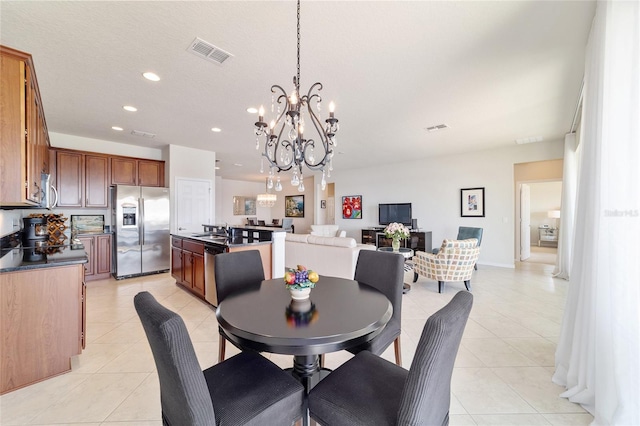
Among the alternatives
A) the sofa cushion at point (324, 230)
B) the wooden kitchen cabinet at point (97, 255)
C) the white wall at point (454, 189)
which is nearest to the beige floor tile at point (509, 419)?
the white wall at point (454, 189)

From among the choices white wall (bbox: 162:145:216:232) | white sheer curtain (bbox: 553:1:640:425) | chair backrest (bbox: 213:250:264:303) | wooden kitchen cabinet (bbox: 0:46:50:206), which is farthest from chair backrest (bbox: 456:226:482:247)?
wooden kitchen cabinet (bbox: 0:46:50:206)

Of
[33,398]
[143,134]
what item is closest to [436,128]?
[143,134]

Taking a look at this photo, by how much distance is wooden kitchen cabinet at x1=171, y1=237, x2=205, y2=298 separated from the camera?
366 cm

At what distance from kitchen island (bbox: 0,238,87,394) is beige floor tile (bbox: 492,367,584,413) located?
356cm

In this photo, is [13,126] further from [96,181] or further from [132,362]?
[96,181]

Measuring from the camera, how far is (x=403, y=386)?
110cm

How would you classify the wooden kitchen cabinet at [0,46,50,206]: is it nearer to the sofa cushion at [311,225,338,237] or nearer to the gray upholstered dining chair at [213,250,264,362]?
the gray upholstered dining chair at [213,250,264,362]

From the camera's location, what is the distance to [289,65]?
254 centimetres

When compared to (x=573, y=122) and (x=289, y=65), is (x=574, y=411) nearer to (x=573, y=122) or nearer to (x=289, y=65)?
(x=289, y=65)

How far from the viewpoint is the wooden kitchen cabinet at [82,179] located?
4.59m

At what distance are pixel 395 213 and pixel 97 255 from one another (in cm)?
703

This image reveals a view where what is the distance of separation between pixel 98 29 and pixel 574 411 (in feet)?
14.7

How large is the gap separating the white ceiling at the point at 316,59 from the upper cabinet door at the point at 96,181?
0.72 meters

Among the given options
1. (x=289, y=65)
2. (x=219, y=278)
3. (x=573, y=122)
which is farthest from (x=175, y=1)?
(x=573, y=122)
